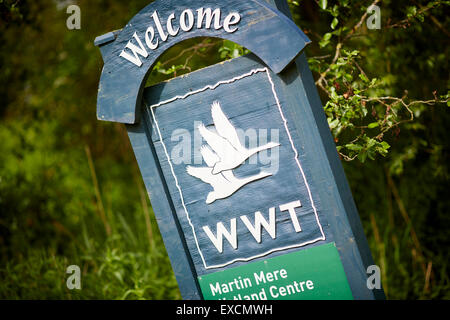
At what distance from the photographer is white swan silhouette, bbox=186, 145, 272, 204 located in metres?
1.93

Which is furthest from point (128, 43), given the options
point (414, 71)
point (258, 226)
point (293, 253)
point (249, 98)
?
point (414, 71)

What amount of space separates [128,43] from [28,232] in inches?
98.3

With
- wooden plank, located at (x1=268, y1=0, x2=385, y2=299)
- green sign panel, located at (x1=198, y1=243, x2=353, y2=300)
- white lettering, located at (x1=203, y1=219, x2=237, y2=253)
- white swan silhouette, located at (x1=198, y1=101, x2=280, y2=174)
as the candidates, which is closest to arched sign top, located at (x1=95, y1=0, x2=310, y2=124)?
wooden plank, located at (x1=268, y1=0, x2=385, y2=299)

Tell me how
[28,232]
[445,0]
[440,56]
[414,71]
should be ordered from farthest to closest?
[28,232] < [414,71] < [440,56] < [445,0]

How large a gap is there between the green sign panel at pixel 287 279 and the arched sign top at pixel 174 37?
811 millimetres

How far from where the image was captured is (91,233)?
3.90 metres

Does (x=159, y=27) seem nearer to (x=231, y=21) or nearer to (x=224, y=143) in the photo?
(x=231, y=21)

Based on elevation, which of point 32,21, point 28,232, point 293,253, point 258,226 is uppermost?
point 32,21

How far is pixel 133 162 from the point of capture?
16.1ft

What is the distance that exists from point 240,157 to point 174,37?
0.59 m

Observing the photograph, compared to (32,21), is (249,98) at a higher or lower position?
lower

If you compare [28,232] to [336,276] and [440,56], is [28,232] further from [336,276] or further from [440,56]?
[440,56]

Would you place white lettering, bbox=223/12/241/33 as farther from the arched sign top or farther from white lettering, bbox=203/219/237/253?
white lettering, bbox=203/219/237/253

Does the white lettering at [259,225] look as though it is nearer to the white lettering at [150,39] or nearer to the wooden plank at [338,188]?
the wooden plank at [338,188]
